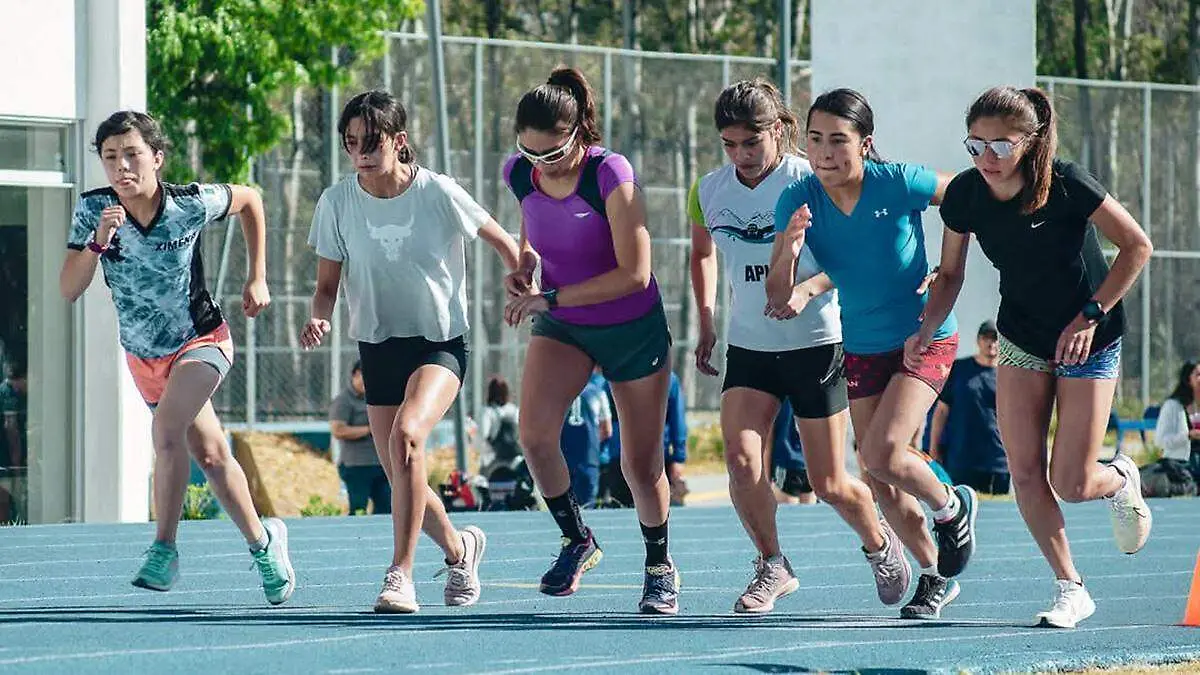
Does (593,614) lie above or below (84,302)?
below

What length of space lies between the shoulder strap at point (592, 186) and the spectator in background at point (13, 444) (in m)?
8.49

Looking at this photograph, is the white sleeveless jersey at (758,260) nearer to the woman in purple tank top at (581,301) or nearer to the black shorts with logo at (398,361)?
the woman in purple tank top at (581,301)

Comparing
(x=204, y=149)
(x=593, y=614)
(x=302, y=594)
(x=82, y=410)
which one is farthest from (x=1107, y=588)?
(x=204, y=149)

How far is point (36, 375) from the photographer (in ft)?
51.8

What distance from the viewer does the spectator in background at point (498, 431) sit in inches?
727

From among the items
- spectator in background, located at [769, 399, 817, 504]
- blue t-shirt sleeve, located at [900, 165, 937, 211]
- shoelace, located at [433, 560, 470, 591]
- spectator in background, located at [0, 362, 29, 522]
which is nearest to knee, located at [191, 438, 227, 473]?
shoelace, located at [433, 560, 470, 591]

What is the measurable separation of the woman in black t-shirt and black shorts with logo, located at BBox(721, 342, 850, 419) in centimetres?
44

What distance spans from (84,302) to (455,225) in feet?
25.9

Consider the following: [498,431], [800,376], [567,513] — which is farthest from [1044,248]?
[498,431]

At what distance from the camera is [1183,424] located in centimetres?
1794

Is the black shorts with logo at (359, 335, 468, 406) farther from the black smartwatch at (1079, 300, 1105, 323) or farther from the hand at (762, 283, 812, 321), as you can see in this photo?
the black smartwatch at (1079, 300, 1105, 323)

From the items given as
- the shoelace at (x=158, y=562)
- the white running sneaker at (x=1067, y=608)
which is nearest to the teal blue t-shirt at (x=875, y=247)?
the white running sneaker at (x=1067, y=608)

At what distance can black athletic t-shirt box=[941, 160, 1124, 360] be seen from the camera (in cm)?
771

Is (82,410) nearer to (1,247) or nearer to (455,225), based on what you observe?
(1,247)
